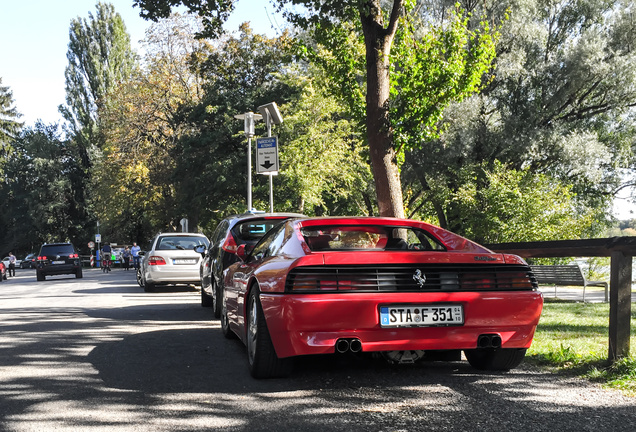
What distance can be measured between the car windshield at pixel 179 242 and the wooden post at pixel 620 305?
1350 cm

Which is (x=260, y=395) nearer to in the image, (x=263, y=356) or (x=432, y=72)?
(x=263, y=356)

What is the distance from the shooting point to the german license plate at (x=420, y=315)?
4.98 meters

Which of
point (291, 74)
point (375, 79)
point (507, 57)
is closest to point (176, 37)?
point (291, 74)

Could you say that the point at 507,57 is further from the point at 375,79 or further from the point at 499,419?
the point at 499,419

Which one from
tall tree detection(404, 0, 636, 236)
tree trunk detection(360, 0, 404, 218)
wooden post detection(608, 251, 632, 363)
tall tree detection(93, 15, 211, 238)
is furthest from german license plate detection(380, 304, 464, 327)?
tall tree detection(93, 15, 211, 238)

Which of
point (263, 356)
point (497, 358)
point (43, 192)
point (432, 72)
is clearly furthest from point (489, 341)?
point (43, 192)

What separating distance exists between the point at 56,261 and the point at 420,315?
93.7 feet

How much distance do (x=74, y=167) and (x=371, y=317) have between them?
252 feet

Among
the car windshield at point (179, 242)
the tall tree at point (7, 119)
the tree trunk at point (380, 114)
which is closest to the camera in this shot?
the tree trunk at point (380, 114)

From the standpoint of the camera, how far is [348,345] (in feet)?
16.2

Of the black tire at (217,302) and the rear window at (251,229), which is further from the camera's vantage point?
the black tire at (217,302)

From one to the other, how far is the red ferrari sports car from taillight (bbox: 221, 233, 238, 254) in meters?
4.73

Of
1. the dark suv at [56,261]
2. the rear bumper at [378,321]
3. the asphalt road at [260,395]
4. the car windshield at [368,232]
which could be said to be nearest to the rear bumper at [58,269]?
Answer: the dark suv at [56,261]

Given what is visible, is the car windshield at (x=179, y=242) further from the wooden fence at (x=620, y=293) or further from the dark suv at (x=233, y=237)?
the wooden fence at (x=620, y=293)
